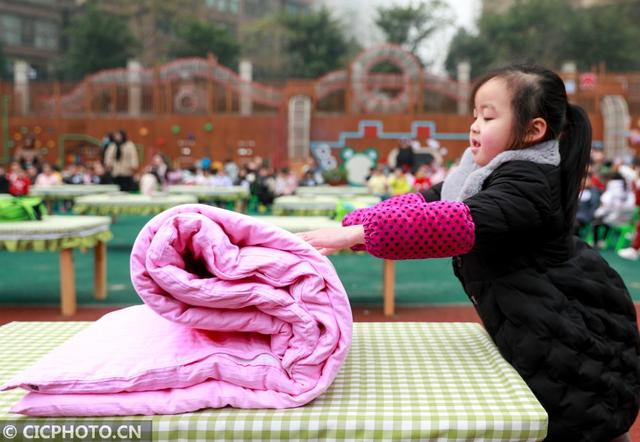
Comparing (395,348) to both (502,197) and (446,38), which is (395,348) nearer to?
(502,197)

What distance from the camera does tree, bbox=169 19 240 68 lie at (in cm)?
3328

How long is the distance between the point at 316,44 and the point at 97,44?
10404mm

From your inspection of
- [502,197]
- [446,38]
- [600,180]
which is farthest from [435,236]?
[446,38]

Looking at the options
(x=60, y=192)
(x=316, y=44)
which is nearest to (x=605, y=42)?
(x=316, y=44)

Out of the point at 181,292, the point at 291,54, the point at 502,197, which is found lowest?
the point at 181,292

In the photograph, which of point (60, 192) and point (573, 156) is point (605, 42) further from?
point (573, 156)

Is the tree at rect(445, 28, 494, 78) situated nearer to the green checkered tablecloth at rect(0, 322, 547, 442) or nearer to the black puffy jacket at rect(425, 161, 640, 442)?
the black puffy jacket at rect(425, 161, 640, 442)

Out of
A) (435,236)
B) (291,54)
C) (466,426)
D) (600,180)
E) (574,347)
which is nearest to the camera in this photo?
(466,426)

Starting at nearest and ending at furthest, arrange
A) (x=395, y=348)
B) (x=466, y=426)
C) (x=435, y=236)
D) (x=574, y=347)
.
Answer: (x=466, y=426) → (x=435, y=236) → (x=574, y=347) → (x=395, y=348)

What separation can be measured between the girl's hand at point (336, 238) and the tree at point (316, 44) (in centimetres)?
3272

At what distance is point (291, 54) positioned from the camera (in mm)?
36281

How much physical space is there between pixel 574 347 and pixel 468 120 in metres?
21.7

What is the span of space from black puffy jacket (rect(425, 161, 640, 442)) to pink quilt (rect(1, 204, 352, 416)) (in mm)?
389

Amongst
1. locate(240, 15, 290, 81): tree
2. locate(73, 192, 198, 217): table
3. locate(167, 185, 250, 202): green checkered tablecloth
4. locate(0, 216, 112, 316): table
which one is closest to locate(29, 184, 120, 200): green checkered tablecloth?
locate(167, 185, 250, 202): green checkered tablecloth
